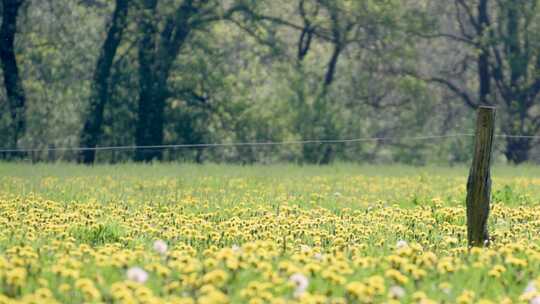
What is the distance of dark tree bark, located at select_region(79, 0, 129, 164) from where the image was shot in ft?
93.9

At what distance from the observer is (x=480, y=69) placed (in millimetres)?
35781

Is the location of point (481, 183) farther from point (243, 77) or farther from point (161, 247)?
point (243, 77)

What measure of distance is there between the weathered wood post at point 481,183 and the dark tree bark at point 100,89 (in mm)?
20964

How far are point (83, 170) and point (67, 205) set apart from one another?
355 inches

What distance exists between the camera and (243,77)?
113ft

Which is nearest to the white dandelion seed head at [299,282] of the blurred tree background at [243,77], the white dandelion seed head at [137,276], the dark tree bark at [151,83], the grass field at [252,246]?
the grass field at [252,246]

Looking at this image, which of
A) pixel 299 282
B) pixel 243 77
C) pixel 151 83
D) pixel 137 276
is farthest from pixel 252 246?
pixel 243 77

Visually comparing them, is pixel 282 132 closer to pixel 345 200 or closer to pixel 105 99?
pixel 105 99

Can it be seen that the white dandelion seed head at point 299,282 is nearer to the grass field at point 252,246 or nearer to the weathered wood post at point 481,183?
the grass field at point 252,246

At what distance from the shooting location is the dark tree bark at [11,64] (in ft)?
91.7

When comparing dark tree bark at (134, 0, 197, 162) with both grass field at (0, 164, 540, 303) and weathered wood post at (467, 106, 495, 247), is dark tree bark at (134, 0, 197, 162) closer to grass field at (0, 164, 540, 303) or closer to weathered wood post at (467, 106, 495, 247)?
grass field at (0, 164, 540, 303)

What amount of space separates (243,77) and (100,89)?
701cm

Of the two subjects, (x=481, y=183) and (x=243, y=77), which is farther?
(x=243, y=77)

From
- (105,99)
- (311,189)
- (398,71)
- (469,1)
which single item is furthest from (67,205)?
(469,1)
